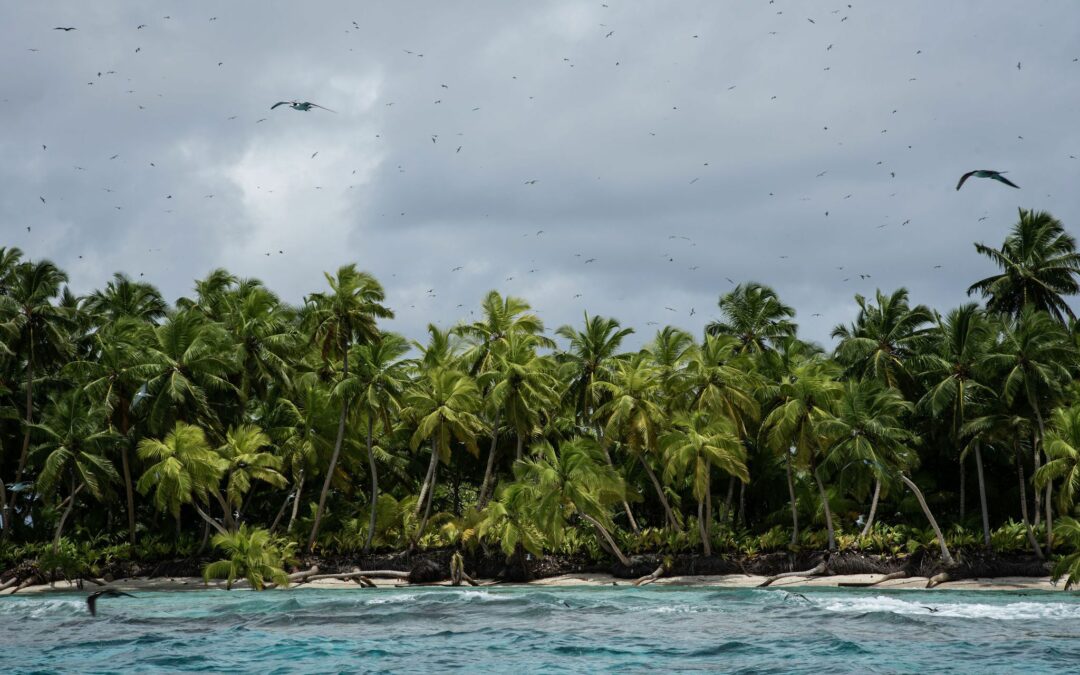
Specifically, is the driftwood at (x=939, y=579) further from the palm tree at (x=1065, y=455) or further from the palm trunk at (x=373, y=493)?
the palm trunk at (x=373, y=493)

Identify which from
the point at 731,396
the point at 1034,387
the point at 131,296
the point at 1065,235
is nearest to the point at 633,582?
the point at 731,396

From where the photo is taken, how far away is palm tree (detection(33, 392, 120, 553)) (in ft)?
148

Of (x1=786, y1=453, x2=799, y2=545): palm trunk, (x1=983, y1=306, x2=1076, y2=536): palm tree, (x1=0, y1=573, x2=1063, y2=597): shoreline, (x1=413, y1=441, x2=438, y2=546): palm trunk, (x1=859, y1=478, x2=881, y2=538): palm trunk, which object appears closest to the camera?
(x1=0, y1=573, x2=1063, y2=597): shoreline

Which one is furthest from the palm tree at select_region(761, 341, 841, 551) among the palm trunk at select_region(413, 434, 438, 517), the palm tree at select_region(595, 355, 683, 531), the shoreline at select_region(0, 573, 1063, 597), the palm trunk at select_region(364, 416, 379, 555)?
the palm trunk at select_region(364, 416, 379, 555)

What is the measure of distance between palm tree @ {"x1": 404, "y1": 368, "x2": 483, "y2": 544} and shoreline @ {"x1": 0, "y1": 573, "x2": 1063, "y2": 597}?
17.9 ft

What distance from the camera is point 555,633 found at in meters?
27.0

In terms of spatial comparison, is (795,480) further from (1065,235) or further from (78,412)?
(78,412)

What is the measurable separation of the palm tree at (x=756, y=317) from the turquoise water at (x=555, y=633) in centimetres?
1952

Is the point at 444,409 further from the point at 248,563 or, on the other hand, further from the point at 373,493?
the point at 248,563

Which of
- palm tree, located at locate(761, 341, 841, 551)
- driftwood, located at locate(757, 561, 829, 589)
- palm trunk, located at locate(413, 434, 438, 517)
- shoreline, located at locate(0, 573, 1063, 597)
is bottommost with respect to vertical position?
shoreline, located at locate(0, 573, 1063, 597)

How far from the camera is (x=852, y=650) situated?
23094 mm

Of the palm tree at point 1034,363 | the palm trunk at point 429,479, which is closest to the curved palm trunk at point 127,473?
the palm trunk at point 429,479

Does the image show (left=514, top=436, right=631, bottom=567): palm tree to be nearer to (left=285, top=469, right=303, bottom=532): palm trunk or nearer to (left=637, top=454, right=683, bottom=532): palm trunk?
(left=637, top=454, right=683, bottom=532): palm trunk

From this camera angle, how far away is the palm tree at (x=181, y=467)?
143 feet
